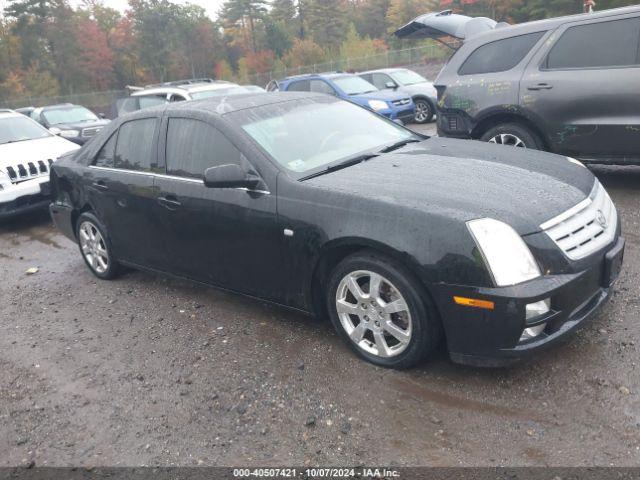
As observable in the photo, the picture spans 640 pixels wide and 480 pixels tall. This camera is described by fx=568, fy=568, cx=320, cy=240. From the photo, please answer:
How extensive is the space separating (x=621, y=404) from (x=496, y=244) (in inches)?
40.8

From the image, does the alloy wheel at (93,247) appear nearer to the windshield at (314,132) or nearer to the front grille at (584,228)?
the windshield at (314,132)

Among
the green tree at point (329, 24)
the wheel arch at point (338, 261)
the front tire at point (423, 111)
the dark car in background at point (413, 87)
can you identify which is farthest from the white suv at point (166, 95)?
the green tree at point (329, 24)

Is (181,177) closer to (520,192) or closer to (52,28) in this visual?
(520,192)

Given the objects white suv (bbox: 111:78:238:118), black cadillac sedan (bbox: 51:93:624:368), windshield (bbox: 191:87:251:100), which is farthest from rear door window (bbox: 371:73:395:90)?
black cadillac sedan (bbox: 51:93:624:368)

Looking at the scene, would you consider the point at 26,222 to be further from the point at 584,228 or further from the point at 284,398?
the point at 584,228

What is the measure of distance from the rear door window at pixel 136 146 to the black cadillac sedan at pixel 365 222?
15 mm

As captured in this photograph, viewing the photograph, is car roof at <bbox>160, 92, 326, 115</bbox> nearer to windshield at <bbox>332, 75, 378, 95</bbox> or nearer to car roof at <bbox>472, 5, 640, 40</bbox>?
car roof at <bbox>472, 5, 640, 40</bbox>

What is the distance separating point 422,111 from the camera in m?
13.9

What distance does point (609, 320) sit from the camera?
144 inches

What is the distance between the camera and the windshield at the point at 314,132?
3.90 metres

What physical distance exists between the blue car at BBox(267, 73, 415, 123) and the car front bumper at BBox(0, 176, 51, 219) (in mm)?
6755

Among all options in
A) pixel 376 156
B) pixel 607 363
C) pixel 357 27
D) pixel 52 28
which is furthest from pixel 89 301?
pixel 357 27

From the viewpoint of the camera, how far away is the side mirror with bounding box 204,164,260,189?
3.68 m

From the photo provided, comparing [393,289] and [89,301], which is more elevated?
[393,289]
